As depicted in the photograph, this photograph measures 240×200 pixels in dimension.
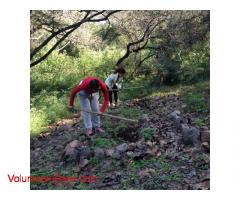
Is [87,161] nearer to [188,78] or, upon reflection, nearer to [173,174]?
[173,174]

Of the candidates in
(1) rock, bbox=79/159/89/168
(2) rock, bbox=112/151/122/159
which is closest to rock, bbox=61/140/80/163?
(1) rock, bbox=79/159/89/168

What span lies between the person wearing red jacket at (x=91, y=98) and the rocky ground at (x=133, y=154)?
0.22 metres

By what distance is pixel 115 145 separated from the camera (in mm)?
6578

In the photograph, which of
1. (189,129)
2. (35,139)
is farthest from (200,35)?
(35,139)

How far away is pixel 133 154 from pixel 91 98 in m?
1.19

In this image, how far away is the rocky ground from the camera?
568 centimetres

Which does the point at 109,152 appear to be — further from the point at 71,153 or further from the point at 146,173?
the point at 146,173

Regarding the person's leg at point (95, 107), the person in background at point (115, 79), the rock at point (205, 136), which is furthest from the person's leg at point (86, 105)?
the person in background at point (115, 79)

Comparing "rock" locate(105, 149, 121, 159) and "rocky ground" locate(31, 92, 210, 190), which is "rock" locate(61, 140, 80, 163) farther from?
"rock" locate(105, 149, 121, 159)

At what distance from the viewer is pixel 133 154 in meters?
6.19

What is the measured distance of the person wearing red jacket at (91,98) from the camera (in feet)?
Result: 21.1

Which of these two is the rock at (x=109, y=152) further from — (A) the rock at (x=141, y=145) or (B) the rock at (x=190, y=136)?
(B) the rock at (x=190, y=136)

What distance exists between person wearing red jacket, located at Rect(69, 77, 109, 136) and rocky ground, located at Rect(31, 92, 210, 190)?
219mm
